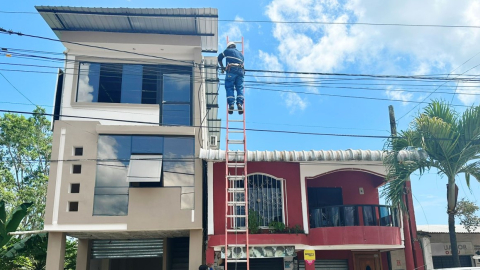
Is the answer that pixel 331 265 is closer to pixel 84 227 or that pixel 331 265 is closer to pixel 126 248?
pixel 126 248

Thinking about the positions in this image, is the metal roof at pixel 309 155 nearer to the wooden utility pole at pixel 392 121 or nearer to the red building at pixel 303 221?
the red building at pixel 303 221

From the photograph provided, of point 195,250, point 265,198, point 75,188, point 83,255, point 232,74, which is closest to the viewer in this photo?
point 232,74

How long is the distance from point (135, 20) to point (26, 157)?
50.9ft

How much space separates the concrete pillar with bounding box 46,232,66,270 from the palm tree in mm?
10398

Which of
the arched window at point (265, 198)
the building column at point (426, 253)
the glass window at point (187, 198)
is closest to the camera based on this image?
the glass window at point (187, 198)

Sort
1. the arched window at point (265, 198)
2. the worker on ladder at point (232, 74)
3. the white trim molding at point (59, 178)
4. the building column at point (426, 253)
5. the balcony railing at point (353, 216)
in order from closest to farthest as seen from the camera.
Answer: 1. the worker on ladder at point (232, 74)
2. the white trim molding at point (59, 178)
3. the balcony railing at point (353, 216)
4. the building column at point (426, 253)
5. the arched window at point (265, 198)

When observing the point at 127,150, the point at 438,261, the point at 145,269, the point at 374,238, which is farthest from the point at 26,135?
the point at 438,261

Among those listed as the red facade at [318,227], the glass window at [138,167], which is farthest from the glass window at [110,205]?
the red facade at [318,227]

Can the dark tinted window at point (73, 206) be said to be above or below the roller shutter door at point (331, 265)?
above

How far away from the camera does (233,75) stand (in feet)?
44.1

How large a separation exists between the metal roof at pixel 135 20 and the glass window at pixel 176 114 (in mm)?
2777

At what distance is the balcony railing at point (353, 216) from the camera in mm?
14609

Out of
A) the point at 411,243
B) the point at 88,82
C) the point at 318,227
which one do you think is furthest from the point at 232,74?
the point at 411,243

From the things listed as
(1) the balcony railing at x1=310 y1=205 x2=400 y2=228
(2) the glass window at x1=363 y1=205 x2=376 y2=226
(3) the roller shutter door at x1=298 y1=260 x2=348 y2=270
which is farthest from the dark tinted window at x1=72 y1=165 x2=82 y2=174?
(2) the glass window at x1=363 y1=205 x2=376 y2=226
